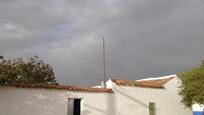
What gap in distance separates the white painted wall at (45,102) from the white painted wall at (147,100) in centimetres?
106

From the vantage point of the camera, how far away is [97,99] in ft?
71.5

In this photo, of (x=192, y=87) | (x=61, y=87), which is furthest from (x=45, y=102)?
(x=192, y=87)

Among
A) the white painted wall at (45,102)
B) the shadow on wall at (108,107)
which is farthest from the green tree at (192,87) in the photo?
the white painted wall at (45,102)

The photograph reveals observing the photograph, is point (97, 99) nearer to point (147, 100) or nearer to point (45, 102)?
point (45, 102)

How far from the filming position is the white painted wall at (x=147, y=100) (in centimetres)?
2284

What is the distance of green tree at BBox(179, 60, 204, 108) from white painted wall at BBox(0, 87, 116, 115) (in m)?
6.56

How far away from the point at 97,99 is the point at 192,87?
7.79 metres

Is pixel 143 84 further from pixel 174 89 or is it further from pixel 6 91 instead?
pixel 6 91

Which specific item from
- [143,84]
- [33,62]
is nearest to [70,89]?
[143,84]

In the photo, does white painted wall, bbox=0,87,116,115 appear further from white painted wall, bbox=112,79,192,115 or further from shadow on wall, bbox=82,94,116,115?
white painted wall, bbox=112,79,192,115

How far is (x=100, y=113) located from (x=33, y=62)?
14.1 m

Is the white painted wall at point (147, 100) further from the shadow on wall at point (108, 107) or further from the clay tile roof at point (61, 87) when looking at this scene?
the clay tile roof at point (61, 87)

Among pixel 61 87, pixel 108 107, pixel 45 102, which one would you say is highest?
pixel 61 87

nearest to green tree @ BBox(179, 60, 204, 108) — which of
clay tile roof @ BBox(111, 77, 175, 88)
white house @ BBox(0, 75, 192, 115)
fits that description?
A: white house @ BBox(0, 75, 192, 115)
